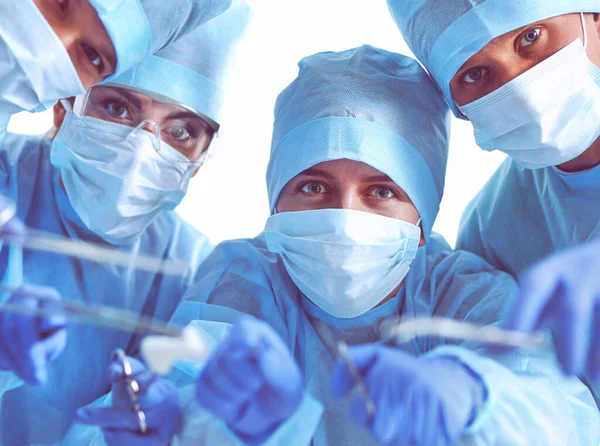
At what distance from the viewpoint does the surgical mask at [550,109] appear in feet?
4.91

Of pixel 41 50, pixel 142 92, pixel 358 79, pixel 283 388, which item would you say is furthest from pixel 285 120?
pixel 283 388

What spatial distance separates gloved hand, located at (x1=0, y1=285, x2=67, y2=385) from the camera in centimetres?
119

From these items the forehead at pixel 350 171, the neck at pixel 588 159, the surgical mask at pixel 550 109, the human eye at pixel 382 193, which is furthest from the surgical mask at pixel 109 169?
the neck at pixel 588 159

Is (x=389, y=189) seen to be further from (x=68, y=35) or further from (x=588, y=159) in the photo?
(x=68, y=35)

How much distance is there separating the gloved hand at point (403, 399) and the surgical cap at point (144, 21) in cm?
91

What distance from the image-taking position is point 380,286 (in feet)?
5.17

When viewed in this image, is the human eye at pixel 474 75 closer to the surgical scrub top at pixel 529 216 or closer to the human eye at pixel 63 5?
the surgical scrub top at pixel 529 216

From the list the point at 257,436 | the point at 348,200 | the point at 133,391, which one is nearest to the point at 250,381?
the point at 257,436

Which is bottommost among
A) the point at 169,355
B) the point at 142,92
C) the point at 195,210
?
the point at 195,210

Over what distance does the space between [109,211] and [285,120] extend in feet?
1.77

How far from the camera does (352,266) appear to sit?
150 cm

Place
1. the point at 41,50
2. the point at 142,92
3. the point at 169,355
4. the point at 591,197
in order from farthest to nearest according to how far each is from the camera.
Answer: the point at 142,92 → the point at 591,197 → the point at 41,50 → the point at 169,355

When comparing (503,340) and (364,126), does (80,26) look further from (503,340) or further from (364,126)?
(503,340)

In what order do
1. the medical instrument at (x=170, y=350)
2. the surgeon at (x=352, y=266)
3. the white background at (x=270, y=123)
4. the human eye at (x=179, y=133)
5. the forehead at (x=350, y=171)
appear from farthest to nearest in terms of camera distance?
the white background at (x=270, y=123) < the human eye at (x=179, y=133) < the forehead at (x=350, y=171) < the surgeon at (x=352, y=266) < the medical instrument at (x=170, y=350)
